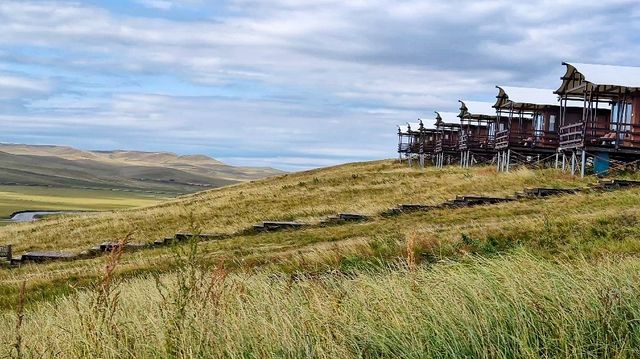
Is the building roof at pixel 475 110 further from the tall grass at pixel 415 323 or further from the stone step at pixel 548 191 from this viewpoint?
the tall grass at pixel 415 323

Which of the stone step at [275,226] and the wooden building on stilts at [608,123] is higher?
the wooden building on stilts at [608,123]

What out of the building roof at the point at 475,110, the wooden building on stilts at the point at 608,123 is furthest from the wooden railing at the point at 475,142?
the wooden building on stilts at the point at 608,123

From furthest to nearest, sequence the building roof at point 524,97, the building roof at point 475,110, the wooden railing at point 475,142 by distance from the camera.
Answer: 1. the building roof at point 475,110
2. the wooden railing at point 475,142
3. the building roof at point 524,97

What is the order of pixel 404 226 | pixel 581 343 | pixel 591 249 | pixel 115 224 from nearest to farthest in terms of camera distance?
pixel 581 343
pixel 591 249
pixel 404 226
pixel 115 224

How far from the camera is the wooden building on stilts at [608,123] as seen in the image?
3086 cm

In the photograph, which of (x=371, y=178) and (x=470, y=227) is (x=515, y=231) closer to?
(x=470, y=227)

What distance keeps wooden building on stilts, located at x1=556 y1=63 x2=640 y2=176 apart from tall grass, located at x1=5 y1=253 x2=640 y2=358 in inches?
968

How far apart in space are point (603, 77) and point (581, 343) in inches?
1122

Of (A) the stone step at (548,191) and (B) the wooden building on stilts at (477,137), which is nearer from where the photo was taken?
(A) the stone step at (548,191)

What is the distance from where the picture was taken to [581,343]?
5715mm

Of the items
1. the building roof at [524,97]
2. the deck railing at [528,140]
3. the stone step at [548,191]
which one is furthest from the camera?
the building roof at [524,97]

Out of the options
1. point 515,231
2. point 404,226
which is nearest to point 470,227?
point 515,231

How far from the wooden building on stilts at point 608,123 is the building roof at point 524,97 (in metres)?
8.35

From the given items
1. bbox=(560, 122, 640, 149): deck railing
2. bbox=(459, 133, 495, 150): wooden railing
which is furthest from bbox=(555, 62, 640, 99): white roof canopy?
bbox=(459, 133, 495, 150): wooden railing
